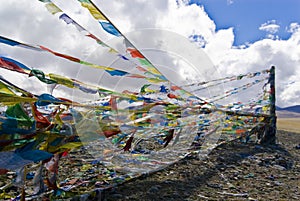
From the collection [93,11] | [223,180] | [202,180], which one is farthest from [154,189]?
[93,11]

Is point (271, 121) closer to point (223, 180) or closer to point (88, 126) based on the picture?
point (223, 180)

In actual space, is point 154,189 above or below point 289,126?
above

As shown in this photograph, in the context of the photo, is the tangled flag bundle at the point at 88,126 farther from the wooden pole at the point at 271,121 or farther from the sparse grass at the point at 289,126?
the sparse grass at the point at 289,126

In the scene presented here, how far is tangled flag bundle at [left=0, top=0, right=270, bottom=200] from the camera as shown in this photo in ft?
6.08

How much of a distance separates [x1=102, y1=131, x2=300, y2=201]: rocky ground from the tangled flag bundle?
5.8 inches

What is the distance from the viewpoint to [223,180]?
3900 millimetres

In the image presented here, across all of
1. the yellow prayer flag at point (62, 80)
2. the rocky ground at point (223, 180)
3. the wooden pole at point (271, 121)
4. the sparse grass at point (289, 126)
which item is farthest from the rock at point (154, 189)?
the sparse grass at point (289, 126)

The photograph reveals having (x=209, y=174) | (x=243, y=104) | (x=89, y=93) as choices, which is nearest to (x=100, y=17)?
(x=89, y=93)

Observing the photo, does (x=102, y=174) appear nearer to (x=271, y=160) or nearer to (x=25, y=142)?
(x=25, y=142)

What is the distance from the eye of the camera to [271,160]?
532cm

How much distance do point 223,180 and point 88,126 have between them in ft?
7.26

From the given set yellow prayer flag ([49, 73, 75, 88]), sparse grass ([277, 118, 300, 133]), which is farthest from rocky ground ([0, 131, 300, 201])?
sparse grass ([277, 118, 300, 133])

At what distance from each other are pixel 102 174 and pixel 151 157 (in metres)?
0.70

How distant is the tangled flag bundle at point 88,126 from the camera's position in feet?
6.08
